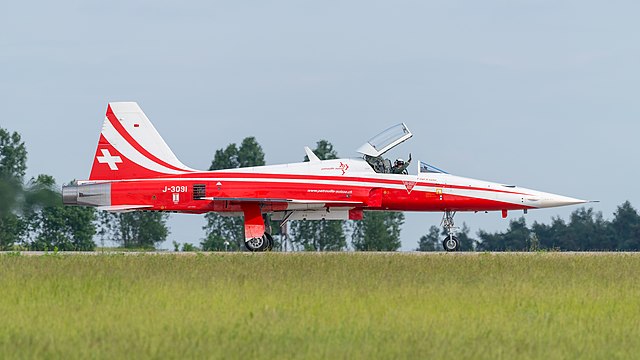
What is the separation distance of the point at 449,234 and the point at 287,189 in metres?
4.00

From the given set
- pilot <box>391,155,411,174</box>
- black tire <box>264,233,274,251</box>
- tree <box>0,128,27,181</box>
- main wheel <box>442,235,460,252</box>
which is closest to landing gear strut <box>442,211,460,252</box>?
main wheel <box>442,235,460,252</box>

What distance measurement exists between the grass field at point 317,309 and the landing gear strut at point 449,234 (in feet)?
20.7

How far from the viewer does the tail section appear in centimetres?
2869

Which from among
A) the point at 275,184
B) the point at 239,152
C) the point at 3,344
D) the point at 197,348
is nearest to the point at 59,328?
the point at 3,344

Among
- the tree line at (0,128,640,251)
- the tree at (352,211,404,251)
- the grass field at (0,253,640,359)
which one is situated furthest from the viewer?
the tree at (352,211,404,251)

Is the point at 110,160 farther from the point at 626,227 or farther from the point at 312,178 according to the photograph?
the point at 626,227

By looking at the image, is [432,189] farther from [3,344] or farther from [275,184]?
[3,344]

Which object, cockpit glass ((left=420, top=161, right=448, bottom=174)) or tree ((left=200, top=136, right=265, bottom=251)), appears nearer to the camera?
cockpit glass ((left=420, top=161, right=448, bottom=174))

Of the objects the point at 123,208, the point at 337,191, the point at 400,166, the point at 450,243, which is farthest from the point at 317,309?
the point at 123,208

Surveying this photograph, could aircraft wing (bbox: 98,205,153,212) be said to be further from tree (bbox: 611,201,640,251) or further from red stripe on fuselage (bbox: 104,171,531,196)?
tree (bbox: 611,201,640,251)

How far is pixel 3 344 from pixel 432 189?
17.3 m

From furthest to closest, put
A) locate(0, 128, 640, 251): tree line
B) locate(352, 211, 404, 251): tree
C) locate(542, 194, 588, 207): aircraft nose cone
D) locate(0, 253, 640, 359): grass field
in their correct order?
1. locate(352, 211, 404, 251): tree
2. locate(0, 128, 640, 251): tree line
3. locate(542, 194, 588, 207): aircraft nose cone
4. locate(0, 253, 640, 359): grass field

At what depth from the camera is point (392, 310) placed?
→ 540 inches

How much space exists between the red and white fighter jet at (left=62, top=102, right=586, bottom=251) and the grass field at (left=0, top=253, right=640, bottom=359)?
635 cm
